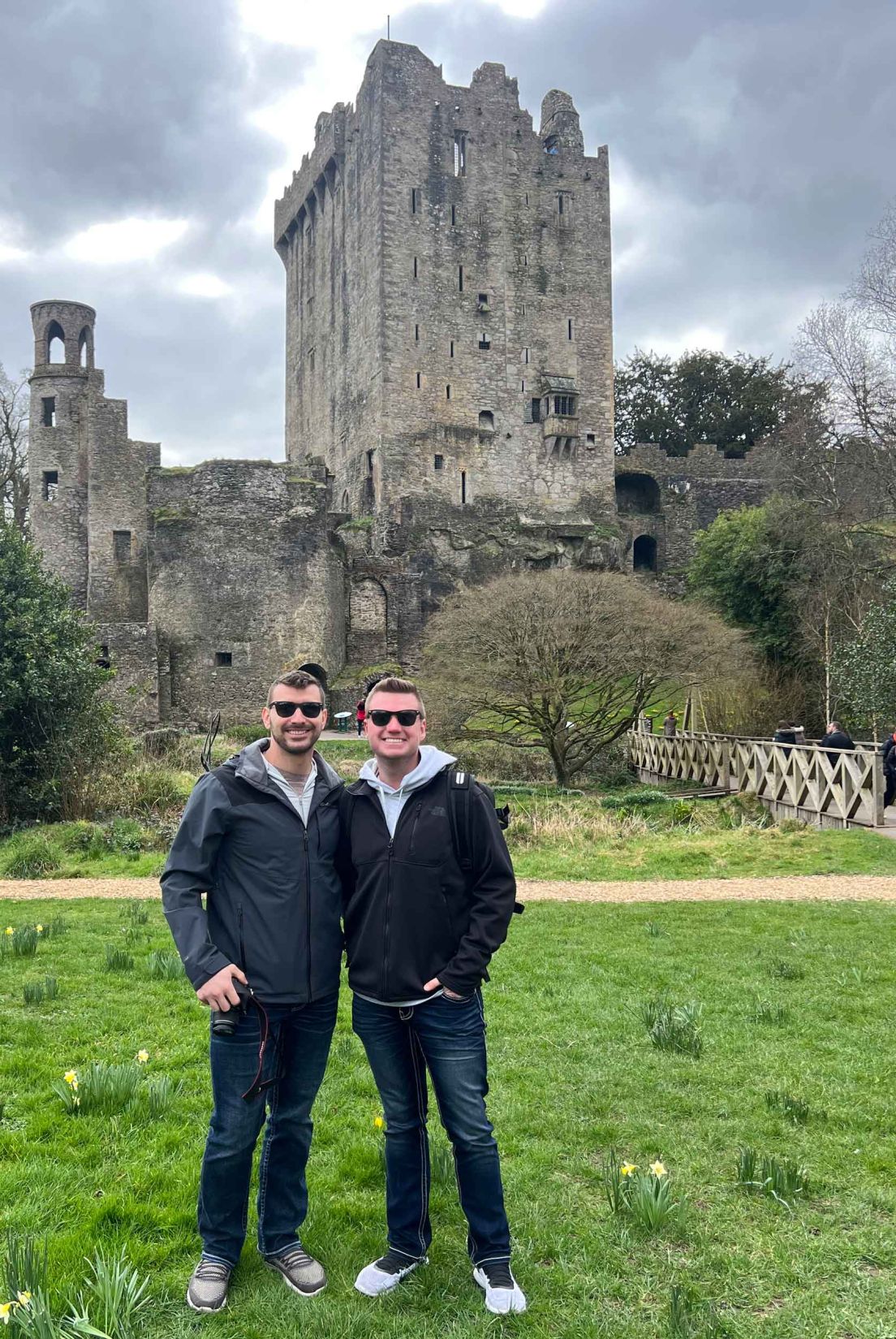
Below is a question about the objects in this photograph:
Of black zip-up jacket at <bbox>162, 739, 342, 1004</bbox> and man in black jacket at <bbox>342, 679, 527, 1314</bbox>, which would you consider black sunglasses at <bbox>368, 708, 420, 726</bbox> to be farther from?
black zip-up jacket at <bbox>162, 739, 342, 1004</bbox>

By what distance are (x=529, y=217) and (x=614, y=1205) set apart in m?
41.4

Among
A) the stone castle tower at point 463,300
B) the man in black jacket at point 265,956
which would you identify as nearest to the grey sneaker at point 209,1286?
the man in black jacket at point 265,956

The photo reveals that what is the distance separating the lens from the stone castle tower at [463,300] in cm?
3725

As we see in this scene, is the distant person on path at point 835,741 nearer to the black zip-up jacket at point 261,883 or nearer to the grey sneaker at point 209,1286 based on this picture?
the black zip-up jacket at point 261,883

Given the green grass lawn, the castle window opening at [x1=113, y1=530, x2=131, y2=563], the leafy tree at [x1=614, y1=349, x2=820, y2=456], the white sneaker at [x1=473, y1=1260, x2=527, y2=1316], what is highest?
the leafy tree at [x1=614, y1=349, x2=820, y2=456]

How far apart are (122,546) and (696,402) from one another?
30.8 m

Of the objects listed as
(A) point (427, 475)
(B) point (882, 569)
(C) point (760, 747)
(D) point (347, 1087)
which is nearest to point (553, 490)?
(A) point (427, 475)

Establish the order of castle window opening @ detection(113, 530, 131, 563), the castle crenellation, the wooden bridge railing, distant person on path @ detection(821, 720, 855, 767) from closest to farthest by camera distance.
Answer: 1. the wooden bridge railing
2. distant person on path @ detection(821, 720, 855, 767)
3. the castle crenellation
4. castle window opening @ detection(113, 530, 131, 563)

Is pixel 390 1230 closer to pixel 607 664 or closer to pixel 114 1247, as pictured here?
pixel 114 1247

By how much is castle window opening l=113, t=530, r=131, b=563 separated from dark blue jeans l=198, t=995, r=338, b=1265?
1304 inches

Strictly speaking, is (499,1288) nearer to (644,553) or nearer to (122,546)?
(122,546)

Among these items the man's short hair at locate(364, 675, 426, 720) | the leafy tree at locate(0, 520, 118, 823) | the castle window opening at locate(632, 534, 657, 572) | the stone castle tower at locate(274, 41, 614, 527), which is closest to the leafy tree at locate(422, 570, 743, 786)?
the leafy tree at locate(0, 520, 118, 823)

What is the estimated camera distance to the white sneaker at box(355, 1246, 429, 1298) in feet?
9.84

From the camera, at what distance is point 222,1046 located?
3.07 meters
